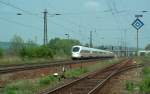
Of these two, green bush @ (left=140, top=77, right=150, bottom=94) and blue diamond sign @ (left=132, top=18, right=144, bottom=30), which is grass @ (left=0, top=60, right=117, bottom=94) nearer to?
green bush @ (left=140, top=77, right=150, bottom=94)

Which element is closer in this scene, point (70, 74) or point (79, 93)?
point (79, 93)

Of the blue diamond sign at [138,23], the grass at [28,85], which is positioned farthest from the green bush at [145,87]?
the blue diamond sign at [138,23]

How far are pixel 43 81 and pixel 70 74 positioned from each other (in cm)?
776

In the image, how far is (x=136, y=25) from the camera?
28.7 meters

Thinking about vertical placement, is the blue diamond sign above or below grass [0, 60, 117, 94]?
above

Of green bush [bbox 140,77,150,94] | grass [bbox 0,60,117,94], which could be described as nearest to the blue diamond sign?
grass [bbox 0,60,117,94]

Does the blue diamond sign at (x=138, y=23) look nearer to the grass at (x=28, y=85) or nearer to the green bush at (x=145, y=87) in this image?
the grass at (x=28, y=85)

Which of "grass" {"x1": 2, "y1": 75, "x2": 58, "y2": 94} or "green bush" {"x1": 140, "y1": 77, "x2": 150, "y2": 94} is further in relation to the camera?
"grass" {"x1": 2, "y1": 75, "x2": 58, "y2": 94}

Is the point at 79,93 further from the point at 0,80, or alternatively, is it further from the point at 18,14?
the point at 18,14

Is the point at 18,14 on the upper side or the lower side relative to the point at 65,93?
upper

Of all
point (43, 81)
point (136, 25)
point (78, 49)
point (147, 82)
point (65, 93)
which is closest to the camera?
point (65, 93)

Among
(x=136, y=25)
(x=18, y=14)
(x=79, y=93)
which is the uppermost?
(x=18, y=14)

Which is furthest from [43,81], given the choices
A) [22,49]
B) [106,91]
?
[22,49]

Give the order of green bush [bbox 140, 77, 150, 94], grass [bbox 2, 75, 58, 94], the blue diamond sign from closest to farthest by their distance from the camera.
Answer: green bush [bbox 140, 77, 150, 94] → grass [bbox 2, 75, 58, 94] → the blue diamond sign
